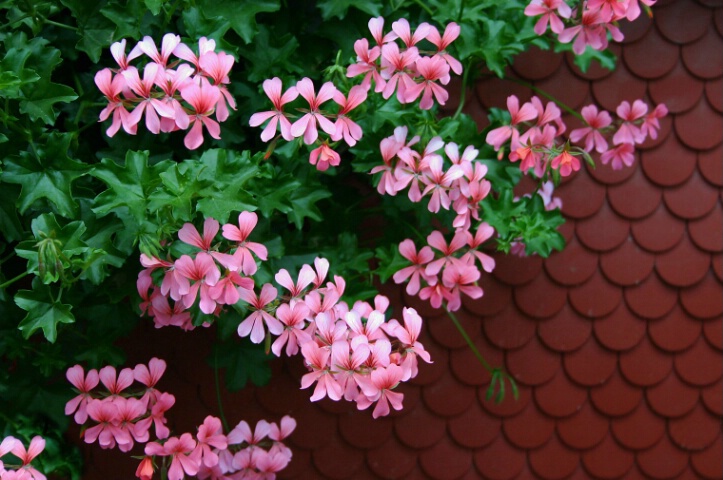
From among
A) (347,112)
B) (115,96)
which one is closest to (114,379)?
(115,96)

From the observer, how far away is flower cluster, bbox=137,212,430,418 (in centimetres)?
128

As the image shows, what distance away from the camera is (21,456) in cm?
137

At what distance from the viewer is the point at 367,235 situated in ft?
6.44

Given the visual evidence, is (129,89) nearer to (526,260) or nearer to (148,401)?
(148,401)

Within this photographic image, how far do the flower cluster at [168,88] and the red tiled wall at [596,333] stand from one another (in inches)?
33.3

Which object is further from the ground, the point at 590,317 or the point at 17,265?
the point at 17,265

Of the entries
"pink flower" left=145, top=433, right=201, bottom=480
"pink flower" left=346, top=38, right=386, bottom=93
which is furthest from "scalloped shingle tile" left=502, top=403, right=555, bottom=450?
"pink flower" left=346, top=38, right=386, bottom=93

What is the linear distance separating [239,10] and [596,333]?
1279 millimetres

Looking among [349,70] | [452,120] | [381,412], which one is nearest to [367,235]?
[452,120]

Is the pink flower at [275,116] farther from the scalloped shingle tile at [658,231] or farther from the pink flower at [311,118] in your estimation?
the scalloped shingle tile at [658,231]

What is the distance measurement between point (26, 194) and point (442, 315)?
3.54 ft

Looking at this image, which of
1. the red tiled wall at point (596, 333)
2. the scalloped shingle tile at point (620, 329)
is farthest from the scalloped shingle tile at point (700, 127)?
the scalloped shingle tile at point (620, 329)

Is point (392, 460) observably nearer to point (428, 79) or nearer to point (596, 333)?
point (596, 333)

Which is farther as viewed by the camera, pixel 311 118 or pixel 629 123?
pixel 629 123
